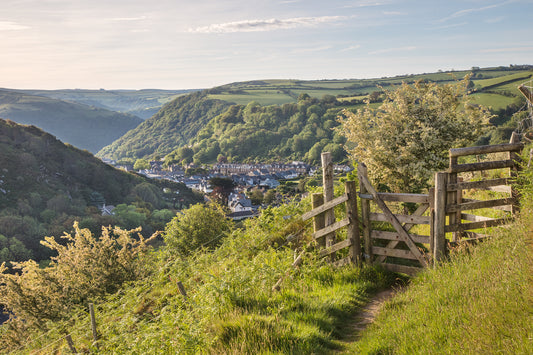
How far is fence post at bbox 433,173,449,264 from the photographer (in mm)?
5824

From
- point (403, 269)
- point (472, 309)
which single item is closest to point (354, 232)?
point (403, 269)

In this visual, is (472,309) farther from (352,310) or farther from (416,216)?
(416,216)

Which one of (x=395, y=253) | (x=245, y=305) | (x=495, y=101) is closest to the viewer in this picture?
(x=245, y=305)

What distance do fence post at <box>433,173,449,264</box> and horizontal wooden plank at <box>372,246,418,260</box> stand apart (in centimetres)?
48

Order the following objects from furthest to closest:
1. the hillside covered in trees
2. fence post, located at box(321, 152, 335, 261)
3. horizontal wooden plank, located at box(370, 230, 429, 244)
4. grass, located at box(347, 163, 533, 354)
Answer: the hillside covered in trees < fence post, located at box(321, 152, 335, 261) < horizontal wooden plank, located at box(370, 230, 429, 244) < grass, located at box(347, 163, 533, 354)

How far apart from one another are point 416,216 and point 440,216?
0.42 metres

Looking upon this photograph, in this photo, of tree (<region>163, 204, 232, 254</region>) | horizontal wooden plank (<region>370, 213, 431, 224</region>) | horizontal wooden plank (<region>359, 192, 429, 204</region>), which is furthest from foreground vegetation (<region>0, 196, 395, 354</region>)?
tree (<region>163, 204, 232, 254</region>)

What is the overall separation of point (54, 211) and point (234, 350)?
77.3 m

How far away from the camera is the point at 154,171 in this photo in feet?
538

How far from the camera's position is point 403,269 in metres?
6.54

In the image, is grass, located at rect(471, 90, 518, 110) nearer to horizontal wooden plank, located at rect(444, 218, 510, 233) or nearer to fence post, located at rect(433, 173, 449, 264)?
horizontal wooden plank, located at rect(444, 218, 510, 233)

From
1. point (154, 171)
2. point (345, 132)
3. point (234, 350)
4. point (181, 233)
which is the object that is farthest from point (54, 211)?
point (154, 171)

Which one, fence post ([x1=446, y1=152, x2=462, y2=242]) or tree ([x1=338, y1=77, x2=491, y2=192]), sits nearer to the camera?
fence post ([x1=446, y1=152, x2=462, y2=242])

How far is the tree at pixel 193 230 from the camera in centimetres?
1731
